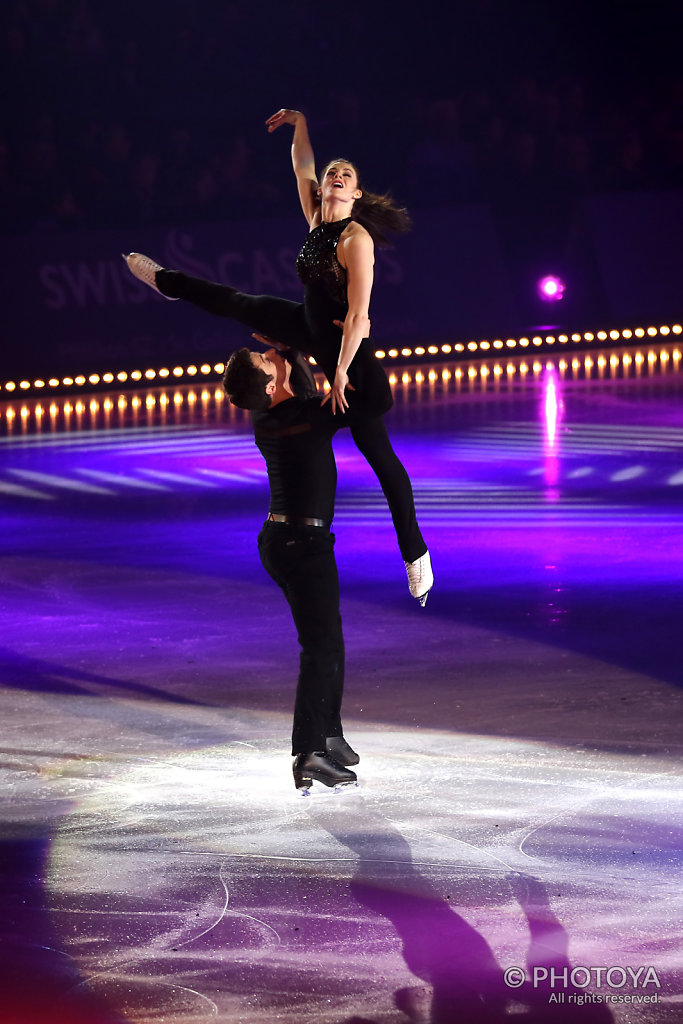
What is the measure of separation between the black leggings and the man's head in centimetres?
15

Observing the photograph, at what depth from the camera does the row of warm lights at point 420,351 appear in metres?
A: 15.4

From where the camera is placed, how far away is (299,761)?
450cm

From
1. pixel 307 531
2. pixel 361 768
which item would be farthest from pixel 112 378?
pixel 307 531

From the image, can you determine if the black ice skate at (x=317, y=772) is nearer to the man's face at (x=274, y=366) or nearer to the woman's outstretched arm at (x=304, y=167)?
the man's face at (x=274, y=366)

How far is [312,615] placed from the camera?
4535 millimetres

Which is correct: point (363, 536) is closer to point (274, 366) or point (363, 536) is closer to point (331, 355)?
point (331, 355)

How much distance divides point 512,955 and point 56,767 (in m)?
1.92

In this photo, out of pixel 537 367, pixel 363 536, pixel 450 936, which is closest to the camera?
pixel 450 936

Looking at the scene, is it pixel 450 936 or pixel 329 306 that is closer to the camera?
pixel 450 936

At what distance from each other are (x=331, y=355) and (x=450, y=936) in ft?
5.91

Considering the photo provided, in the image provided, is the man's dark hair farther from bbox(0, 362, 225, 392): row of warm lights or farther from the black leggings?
bbox(0, 362, 225, 392): row of warm lights

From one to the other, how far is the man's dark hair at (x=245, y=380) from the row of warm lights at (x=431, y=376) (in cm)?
976

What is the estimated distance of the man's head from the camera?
4363 millimetres

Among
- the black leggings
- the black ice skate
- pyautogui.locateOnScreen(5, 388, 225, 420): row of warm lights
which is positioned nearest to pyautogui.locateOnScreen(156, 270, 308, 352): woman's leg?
the black leggings
